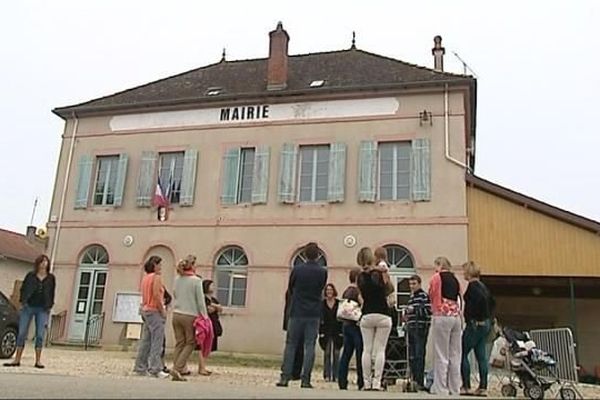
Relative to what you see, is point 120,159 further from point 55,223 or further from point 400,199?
point 400,199

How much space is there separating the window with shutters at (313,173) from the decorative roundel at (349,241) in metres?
1.25

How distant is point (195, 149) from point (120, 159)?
242 cm

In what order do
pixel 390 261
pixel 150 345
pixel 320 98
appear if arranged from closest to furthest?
1. pixel 150 345
2. pixel 390 261
3. pixel 320 98

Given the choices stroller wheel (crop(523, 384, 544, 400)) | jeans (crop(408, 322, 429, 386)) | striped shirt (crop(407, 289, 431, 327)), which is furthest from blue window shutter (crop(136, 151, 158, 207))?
stroller wheel (crop(523, 384, 544, 400))

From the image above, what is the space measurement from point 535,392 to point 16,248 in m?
28.5

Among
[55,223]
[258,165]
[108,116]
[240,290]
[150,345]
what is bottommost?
[150,345]

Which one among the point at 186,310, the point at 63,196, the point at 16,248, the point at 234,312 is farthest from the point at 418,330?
the point at 16,248

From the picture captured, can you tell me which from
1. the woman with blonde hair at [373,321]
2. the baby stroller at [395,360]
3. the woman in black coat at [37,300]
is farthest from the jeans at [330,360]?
the woman in black coat at [37,300]

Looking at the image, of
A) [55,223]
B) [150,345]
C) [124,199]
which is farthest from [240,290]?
[150,345]

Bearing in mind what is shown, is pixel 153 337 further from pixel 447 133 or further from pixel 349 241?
pixel 447 133

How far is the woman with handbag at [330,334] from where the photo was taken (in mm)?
9414

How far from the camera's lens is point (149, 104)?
1873cm

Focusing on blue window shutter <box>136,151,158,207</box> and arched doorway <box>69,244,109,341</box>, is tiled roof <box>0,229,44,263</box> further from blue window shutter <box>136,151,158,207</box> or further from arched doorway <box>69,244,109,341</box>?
blue window shutter <box>136,151,158,207</box>

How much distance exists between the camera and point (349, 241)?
52.6ft
